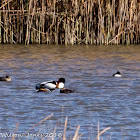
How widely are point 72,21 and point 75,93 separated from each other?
10586 millimetres

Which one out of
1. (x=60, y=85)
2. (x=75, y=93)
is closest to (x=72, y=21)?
(x=60, y=85)

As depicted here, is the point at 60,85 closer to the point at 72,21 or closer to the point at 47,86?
the point at 47,86

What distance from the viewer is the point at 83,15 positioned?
22.1 metres

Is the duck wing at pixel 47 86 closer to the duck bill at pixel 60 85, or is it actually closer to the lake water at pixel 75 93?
the duck bill at pixel 60 85

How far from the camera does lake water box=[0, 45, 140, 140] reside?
813cm

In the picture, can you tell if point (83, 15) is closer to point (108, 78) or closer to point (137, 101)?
point (108, 78)

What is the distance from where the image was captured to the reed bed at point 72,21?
21672mm

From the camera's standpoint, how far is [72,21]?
71.5ft

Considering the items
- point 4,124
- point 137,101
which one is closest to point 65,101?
point 137,101

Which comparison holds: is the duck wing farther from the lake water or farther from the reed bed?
the reed bed

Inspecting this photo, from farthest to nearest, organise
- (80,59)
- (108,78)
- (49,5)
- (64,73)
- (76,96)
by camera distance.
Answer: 1. (49,5)
2. (80,59)
3. (64,73)
4. (108,78)
5. (76,96)

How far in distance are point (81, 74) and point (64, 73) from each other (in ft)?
1.53

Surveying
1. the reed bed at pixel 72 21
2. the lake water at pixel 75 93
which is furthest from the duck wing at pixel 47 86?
the reed bed at pixel 72 21

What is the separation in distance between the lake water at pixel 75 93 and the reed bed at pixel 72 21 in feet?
4.29
